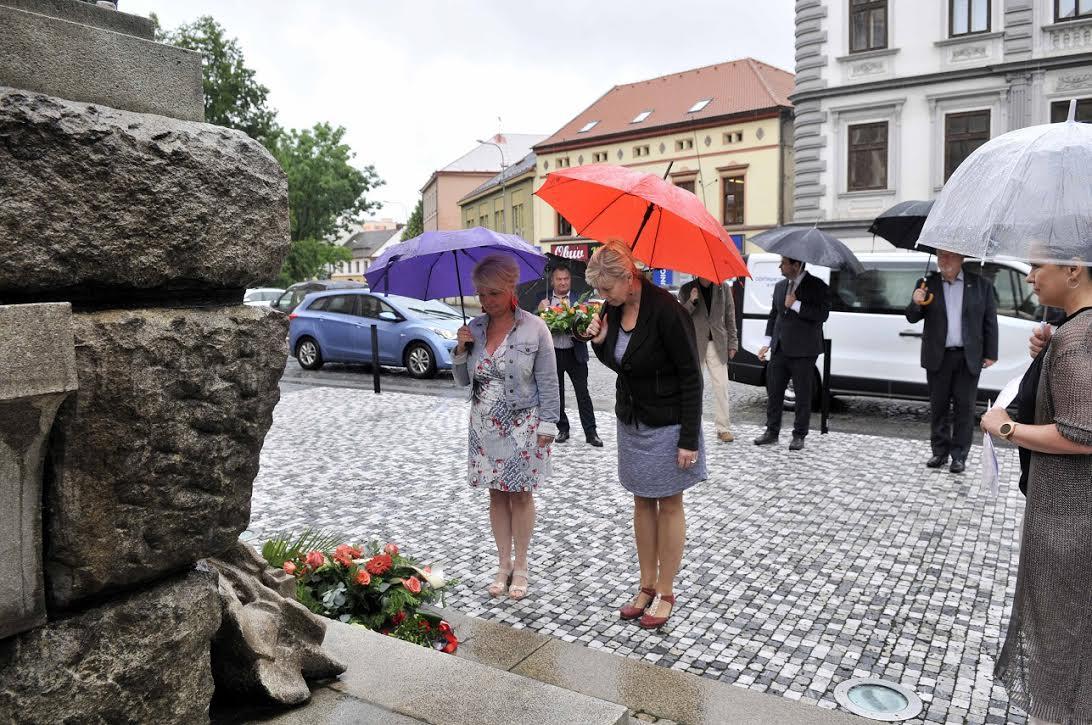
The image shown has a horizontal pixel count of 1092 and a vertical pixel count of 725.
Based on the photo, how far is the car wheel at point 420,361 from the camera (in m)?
15.8

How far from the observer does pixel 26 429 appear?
6.22ft

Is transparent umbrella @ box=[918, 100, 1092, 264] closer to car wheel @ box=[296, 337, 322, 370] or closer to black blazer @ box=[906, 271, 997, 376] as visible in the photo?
black blazer @ box=[906, 271, 997, 376]

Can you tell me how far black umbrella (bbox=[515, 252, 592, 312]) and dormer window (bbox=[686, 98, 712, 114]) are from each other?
69.2 feet

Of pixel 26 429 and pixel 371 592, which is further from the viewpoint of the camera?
pixel 371 592

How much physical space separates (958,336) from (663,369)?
427 cm

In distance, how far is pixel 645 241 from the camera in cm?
463

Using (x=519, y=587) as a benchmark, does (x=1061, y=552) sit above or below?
above

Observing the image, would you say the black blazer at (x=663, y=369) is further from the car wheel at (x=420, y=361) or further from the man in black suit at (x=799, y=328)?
the car wheel at (x=420, y=361)

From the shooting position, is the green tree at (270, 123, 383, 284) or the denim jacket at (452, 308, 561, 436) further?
the green tree at (270, 123, 383, 284)

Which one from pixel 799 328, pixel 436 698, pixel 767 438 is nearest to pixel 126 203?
pixel 436 698

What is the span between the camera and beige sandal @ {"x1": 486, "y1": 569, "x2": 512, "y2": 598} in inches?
187

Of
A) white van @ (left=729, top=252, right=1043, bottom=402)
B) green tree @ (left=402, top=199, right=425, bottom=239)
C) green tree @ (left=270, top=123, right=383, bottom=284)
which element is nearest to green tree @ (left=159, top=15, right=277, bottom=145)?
green tree @ (left=270, top=123, right=383, bottom=284)

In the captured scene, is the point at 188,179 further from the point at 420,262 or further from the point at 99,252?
the point at 420,262

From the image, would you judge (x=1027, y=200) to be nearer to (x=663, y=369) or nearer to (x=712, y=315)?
(x=663, y=369)
